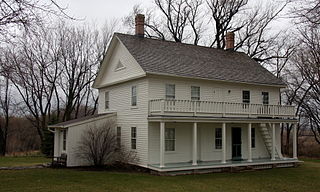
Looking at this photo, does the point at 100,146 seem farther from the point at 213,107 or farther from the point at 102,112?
the point at 213,107

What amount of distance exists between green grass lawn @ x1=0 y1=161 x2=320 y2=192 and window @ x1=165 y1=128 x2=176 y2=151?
2.66 m

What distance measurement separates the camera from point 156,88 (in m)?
19.1

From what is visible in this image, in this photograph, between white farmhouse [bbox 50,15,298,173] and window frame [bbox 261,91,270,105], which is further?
window frame [bbox 261,91,270,105]

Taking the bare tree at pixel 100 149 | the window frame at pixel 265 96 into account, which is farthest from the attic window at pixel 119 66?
the window frame at pixel 265 96

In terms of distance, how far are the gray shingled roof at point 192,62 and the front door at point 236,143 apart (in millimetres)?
3478

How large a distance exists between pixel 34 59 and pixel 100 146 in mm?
15518

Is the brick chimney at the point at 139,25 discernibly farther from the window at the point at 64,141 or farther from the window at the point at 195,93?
the window at the point at 64,141

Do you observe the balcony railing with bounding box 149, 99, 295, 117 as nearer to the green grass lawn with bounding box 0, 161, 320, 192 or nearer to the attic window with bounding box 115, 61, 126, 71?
the green grass lawn with bounding box 0, 161, 320, 192

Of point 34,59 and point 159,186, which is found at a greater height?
point 34,59

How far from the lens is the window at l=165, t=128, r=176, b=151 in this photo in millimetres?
19420

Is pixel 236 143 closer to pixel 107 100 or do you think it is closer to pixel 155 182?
pixel 155 182

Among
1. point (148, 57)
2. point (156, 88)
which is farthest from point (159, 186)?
point (148, 57)

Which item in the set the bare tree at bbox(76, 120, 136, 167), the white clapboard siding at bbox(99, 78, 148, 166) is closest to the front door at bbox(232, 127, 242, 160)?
the white clapboard siding at bbox(99, 78, 148, 166)

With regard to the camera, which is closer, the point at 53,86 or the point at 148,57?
the point at 148,57
